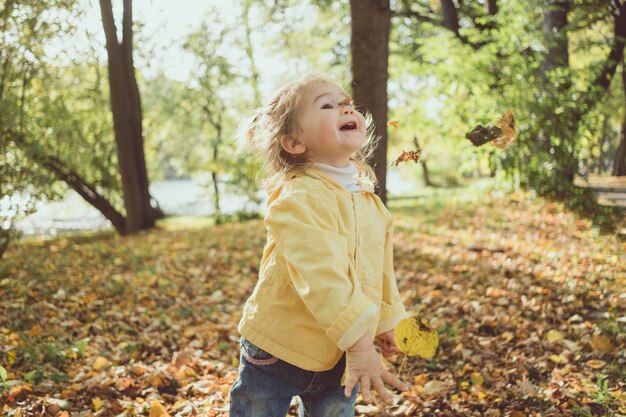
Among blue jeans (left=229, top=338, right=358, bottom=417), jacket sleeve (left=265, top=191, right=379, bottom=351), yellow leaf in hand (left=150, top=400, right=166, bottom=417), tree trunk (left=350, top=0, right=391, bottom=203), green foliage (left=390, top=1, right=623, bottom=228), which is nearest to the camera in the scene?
jacket sleeve (left=265, top=191, right=379, bottom=351)

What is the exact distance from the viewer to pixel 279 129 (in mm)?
1876

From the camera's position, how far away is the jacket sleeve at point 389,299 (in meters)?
2.00

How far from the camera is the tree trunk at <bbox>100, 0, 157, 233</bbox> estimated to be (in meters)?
10.1

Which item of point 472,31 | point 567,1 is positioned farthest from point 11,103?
point 567,1

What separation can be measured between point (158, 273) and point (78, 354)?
267cm

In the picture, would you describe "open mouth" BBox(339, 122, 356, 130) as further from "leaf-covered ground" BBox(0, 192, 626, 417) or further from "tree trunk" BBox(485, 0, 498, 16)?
"tree trunk" BBox(485, 0, 498, 16)

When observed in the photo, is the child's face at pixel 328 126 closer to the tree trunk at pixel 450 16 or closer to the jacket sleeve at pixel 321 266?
the jacket sleeve at pixel 321 266

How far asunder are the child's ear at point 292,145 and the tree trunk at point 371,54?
249cm

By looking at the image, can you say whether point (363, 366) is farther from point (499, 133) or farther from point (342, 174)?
point (499, 133)

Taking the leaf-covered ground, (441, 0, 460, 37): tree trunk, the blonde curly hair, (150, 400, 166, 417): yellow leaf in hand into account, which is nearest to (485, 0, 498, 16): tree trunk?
(441, 0, 460, 37): tree trunk

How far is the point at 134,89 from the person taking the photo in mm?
10898

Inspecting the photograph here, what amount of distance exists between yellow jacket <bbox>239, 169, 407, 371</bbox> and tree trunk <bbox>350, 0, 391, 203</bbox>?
2.57 m

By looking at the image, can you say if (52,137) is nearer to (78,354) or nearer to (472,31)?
(78,354)

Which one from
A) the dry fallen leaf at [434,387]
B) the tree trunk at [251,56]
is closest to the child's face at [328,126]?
the dry fallen leaf at [434,387]
